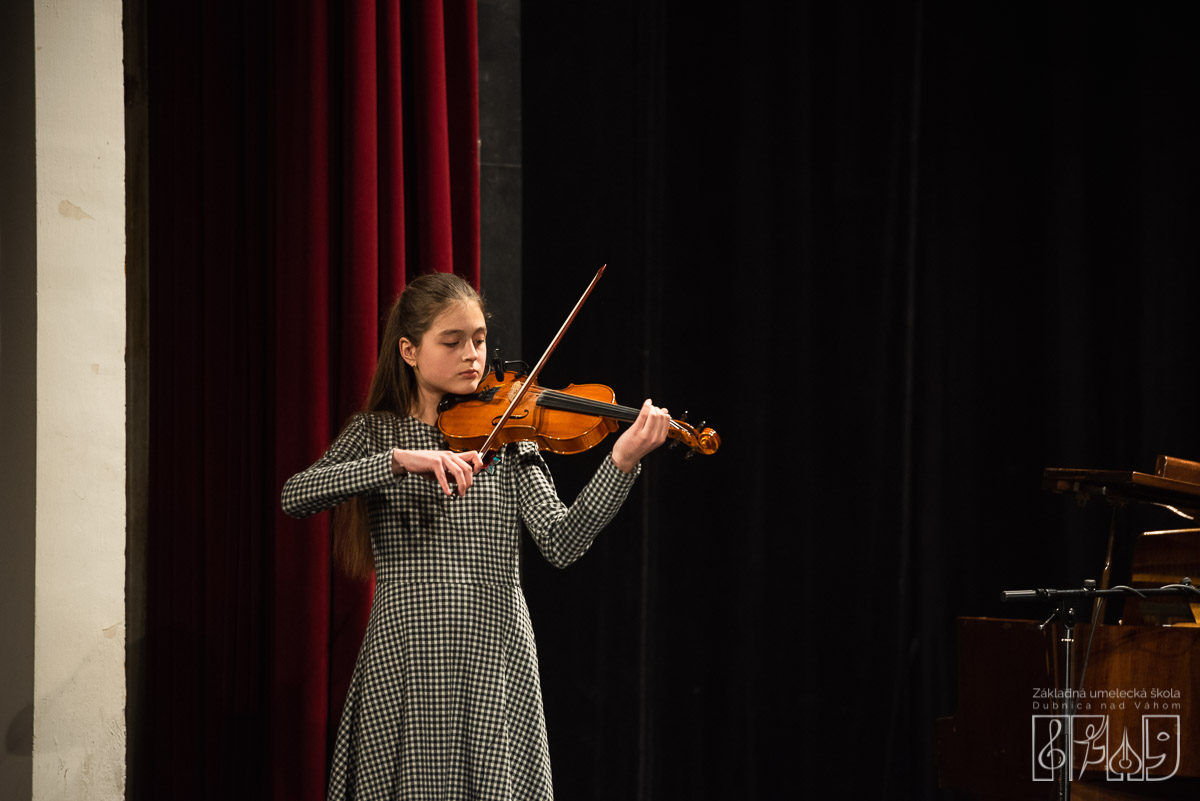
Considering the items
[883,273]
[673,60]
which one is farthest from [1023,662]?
[673,60]

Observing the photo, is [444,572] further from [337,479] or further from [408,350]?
[408,350]

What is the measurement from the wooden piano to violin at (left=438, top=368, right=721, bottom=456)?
2.96ft

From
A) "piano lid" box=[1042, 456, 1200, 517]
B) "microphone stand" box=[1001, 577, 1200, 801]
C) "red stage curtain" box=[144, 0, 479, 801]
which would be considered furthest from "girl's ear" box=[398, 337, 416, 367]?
"piano lid" box=[1042, 456, 1200, 517]

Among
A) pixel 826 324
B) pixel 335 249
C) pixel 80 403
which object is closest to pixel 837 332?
pixel 826 324

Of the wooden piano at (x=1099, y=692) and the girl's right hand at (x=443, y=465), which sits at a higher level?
the girl's right hand at (x=443, y=465)

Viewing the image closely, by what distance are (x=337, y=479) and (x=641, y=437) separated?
1.66ft

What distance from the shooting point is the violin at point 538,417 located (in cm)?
194

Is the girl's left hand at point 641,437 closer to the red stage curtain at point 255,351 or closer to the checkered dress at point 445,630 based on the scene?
the checkered dress at point 445,630

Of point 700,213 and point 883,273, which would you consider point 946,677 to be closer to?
point 883,273

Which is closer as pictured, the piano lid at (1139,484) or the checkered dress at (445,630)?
the checkered dress at (445,630)

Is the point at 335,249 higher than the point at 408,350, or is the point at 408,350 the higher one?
the point at 335,249

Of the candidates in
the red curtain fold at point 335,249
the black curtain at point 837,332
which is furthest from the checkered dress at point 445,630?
the black curtain at point 837,332

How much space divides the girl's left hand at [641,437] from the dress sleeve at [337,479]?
363 millimetres

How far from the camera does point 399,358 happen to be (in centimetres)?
208
